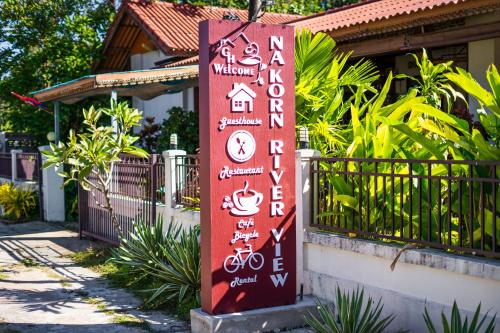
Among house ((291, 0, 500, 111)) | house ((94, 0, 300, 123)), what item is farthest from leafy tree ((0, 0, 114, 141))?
house ((291, 0, 500, 111))

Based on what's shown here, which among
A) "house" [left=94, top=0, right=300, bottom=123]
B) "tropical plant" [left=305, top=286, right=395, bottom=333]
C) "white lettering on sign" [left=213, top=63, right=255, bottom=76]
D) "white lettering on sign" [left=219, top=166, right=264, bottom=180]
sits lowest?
"tropical plant" [left=305, top=286, right=395, bottom=333]

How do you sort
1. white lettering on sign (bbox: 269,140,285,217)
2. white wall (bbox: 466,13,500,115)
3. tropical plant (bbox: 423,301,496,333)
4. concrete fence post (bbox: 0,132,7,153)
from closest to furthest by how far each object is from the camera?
tropical plant (bbox: 423,301,496,333) < white lettering on sign (bbox: 269,140,285,217) < white wall (bbox: 466,13,500,115) < concrete fence post (bbox: 0,132,7,153)

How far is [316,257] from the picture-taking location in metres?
6.74

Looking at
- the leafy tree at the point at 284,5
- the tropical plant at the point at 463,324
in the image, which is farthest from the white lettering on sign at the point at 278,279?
the leafy tree at the point at 284,5

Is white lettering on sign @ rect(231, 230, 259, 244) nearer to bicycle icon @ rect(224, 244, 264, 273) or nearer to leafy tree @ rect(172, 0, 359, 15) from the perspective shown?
bicycle icon @ rect(224, 244, 264, 273)

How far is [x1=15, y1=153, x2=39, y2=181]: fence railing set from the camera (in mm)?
16062

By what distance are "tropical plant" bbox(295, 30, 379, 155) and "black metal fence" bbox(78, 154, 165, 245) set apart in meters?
2.74

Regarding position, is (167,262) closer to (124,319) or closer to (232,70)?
(124,319)

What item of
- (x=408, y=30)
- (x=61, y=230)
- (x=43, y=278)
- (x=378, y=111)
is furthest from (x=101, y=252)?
(x=408, y=30)

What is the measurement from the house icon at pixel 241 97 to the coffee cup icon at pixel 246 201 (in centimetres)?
72

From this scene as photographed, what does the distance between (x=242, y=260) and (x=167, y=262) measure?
216 centimetres

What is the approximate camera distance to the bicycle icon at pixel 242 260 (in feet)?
20.5

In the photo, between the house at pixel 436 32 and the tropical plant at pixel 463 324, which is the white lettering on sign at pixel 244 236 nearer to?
the tropical plant at pixel 463 324

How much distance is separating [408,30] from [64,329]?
24.0 feet
